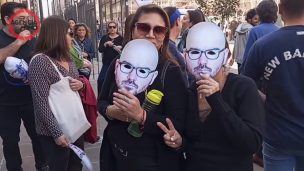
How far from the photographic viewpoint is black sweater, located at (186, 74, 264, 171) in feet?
5.86

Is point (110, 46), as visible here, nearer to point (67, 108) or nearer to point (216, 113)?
point (67, 108)

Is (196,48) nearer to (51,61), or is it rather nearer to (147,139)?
(147,139)

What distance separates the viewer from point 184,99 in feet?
6.55

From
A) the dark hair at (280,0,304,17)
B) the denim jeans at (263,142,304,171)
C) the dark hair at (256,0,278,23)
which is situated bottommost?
the denim jeans at (263,142,304,171)

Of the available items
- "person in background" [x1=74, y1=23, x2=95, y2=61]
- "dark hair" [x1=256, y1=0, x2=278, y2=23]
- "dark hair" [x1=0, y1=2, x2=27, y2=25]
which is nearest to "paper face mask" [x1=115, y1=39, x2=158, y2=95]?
"dark hair" [x1=0, y1=2, x2=27, y2=25]

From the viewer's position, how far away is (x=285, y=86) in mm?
2406

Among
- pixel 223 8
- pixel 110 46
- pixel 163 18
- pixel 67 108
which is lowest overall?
pixel 223 8

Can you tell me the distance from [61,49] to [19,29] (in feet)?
3.24

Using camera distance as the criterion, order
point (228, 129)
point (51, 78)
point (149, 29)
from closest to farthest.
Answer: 1. point (228, 129)
2. point (149, 29)
3. point (51, 78)

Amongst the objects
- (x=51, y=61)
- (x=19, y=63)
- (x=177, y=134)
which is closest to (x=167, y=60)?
(x=177, y=134)

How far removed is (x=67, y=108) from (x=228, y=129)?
176cm

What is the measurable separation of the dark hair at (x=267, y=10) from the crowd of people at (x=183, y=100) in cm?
215

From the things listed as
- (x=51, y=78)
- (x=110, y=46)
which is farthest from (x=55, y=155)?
(x=110, y=46)

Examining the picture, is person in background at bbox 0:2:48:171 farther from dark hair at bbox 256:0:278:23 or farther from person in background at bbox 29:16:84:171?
dark hair at bbox 256:0:278:23
